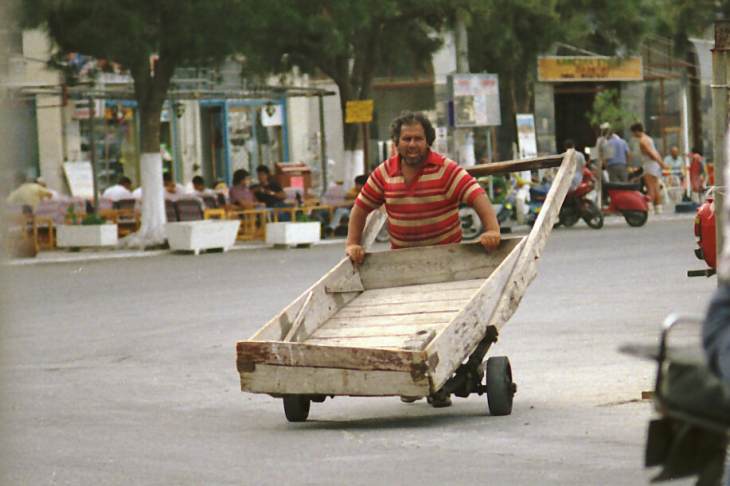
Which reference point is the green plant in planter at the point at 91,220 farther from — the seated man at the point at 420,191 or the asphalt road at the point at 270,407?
the seated man at the point at 420,191

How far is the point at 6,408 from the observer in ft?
9.61

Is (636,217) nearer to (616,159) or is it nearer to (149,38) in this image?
(616,159)

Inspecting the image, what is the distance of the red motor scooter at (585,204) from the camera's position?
3219cm

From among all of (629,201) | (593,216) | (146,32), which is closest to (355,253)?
(146,32)

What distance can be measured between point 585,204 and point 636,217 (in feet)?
3.03

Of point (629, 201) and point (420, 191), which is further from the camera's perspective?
point (629, 201)

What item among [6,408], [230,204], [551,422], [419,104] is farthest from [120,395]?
[419,104]

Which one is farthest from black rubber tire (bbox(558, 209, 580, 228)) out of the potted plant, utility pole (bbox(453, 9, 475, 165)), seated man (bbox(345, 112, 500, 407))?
seated man (bbox(345, 112, 500, 407))

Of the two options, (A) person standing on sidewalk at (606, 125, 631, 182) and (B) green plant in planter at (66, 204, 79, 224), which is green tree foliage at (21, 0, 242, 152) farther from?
(A) person standing on sidewalk at (606, 125, 631, 182)

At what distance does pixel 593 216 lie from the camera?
32.4m

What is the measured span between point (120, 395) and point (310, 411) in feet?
4.48

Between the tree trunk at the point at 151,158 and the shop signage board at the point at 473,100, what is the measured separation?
22.1ft

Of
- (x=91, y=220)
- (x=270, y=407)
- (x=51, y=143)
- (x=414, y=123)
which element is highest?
(x=414, y=123)

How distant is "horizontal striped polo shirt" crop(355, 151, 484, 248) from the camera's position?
10258 millimetres
